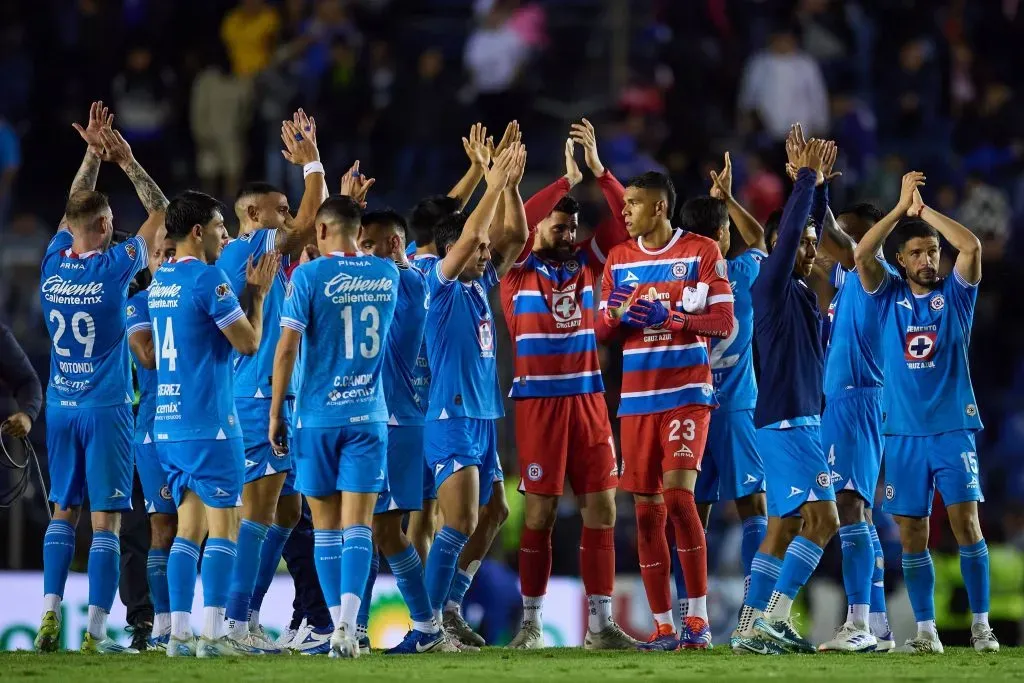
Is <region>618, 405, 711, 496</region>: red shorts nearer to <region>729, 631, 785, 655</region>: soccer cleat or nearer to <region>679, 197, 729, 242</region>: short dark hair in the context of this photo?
<region>729, 631, 785, 655</region>: soccer cleat

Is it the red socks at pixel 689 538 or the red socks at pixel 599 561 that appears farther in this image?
the red socks at pixel 599 561

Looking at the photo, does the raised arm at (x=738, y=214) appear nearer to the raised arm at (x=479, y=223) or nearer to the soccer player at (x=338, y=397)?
the raised arm at (x=479, y=223)

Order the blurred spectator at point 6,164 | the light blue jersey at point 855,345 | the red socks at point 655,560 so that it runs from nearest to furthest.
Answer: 1. the red socks at point 655,560
2. the light blue jersey at point 855,345
3. the blurred spectator at point 6,164

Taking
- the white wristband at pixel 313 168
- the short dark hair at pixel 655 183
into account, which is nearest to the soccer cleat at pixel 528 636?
the short dark hair at pixel 655 183

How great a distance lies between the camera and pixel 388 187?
18391 millimetres

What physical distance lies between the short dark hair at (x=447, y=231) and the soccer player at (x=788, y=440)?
2.03 meters

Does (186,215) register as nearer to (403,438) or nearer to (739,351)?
(403,438)

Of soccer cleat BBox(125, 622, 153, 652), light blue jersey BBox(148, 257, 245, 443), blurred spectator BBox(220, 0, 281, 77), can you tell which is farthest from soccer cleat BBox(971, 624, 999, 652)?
blurred spectator BBox(220, 0, 281, 77)

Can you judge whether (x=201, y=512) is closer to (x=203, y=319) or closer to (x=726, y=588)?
(x=203, y=319)

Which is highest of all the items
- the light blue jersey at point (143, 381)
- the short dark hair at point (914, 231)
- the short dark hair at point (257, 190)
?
the short dark hair at point (257, 190)

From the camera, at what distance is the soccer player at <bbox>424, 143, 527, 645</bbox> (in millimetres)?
9898

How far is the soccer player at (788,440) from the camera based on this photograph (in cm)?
947

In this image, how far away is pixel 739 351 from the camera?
10742mm

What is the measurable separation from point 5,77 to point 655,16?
8.02 m
